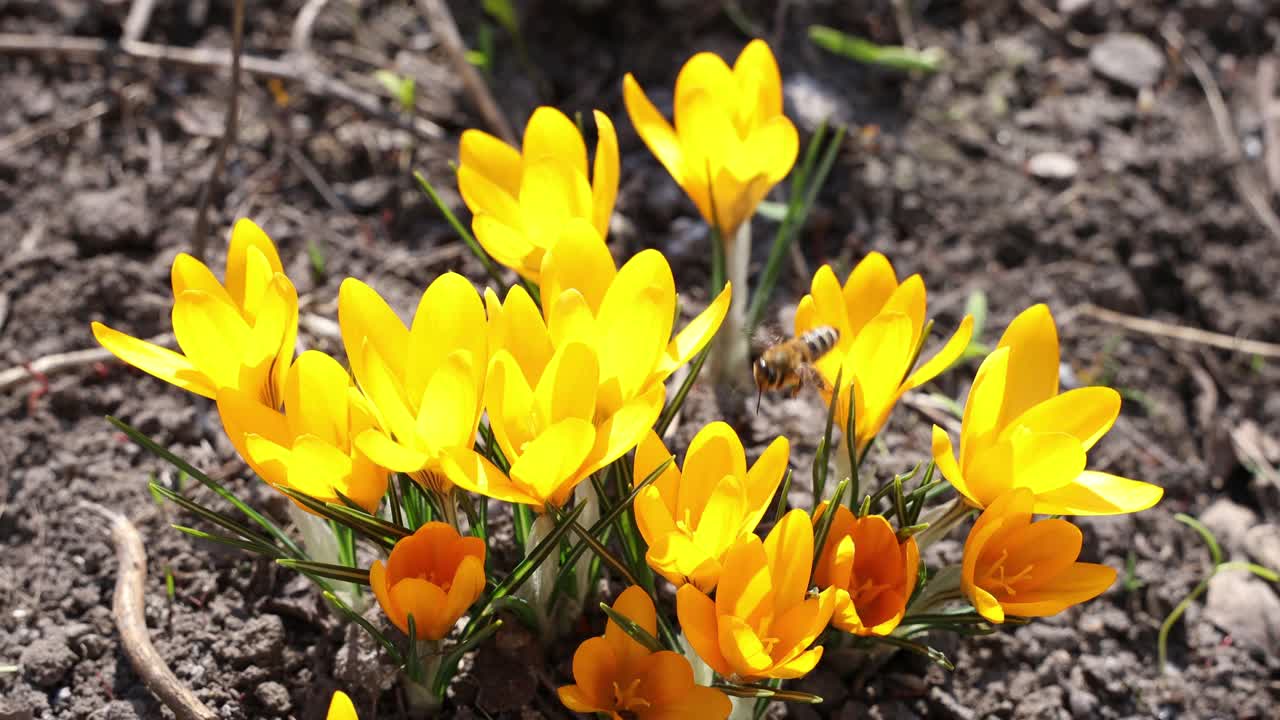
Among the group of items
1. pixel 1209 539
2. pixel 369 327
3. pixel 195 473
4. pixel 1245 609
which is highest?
pixel 369 327

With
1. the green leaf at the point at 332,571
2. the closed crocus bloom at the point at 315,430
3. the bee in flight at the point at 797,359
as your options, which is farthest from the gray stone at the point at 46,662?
the bee in flight at the point at 797,359

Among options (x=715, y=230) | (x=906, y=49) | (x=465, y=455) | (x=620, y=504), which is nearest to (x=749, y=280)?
(x=715, y=230)

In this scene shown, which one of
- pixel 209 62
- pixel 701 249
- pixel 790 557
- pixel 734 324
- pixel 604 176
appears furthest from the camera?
pixel 209 62

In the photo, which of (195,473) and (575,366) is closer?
(575,366)

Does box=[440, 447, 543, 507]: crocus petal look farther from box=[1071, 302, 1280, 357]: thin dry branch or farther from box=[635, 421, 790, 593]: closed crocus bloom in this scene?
box=[1071, 302, 1280, 357]: thin dry branch

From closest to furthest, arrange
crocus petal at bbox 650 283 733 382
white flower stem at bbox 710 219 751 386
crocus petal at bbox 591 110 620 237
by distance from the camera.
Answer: crocus petal at bbox 650 283 733 382
crocus petal at bbox 591 110 620 237
white flower stem at bbox 710 219 751 386

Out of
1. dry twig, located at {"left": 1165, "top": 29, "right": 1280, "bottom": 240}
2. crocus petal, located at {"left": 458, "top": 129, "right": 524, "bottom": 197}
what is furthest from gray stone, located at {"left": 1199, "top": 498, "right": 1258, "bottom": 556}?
crocus petal, located at {"left": 458, "top": 129, "right": 524, "bottom": 197}

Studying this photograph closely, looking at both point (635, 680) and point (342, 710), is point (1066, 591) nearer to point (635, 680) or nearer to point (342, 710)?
point (635, 680)

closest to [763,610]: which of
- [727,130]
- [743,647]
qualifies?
[743,647]
